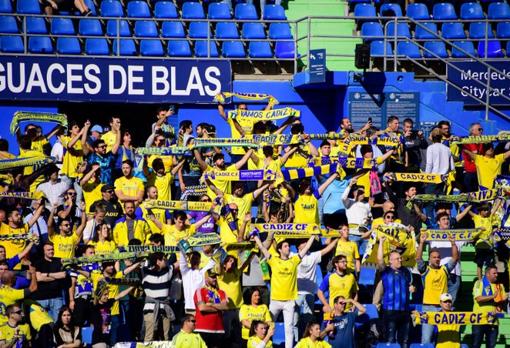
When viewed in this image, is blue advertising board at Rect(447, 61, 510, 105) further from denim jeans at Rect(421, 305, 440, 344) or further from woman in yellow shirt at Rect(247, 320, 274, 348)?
woman in yellow shirt at Rect(247, 320, 274, 348)

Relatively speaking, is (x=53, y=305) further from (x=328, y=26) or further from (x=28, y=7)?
(x=328, y=26)

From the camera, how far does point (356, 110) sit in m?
24.6

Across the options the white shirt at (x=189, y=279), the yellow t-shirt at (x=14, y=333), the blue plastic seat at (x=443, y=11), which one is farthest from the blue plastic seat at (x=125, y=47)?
the yellow t-shirt at (x=14, y=333)

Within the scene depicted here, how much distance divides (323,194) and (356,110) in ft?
9.42

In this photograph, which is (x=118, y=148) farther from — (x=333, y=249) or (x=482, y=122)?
(x=482, y=122)

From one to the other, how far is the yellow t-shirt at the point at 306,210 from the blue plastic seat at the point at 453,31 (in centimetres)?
693

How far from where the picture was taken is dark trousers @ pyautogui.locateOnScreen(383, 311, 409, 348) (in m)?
19.9

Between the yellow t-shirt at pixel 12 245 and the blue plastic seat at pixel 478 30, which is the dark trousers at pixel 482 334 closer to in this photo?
the yellow t-shirt at pixel 12 245

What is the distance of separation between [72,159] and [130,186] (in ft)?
4.08

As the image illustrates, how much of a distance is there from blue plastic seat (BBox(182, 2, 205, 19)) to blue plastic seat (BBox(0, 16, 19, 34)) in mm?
3252

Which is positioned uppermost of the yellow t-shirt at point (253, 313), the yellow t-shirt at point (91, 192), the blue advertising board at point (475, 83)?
the blue advertising board at point (475, 83)

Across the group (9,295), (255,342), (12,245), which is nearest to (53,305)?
(9,295)

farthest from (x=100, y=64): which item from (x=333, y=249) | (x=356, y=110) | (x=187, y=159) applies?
(x=333, y=249)

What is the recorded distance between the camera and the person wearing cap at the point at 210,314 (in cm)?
1911
